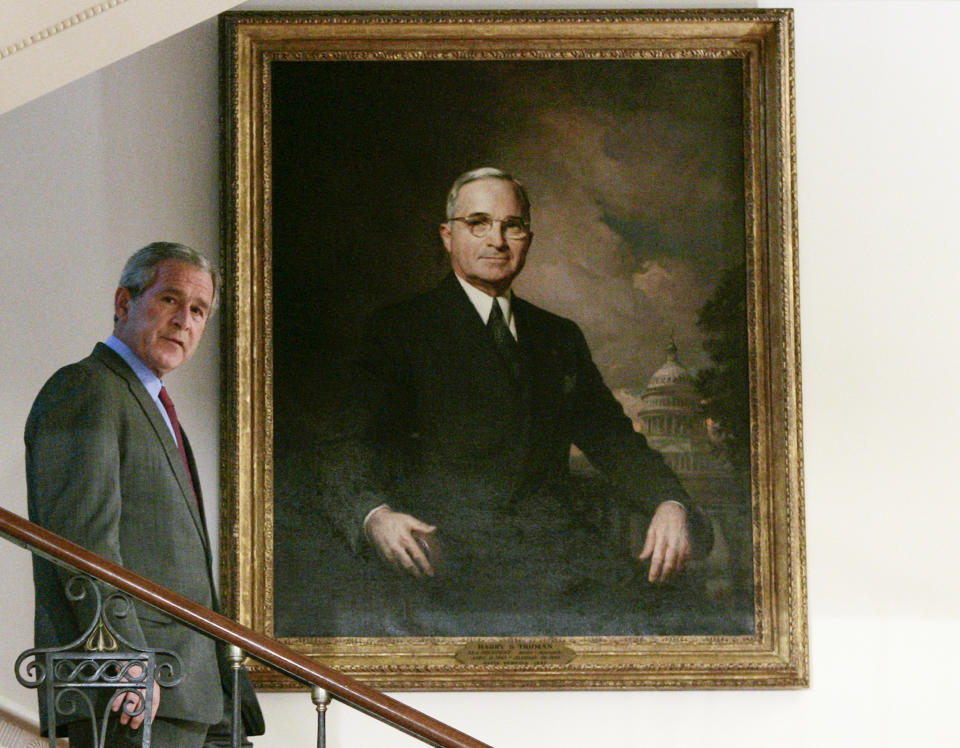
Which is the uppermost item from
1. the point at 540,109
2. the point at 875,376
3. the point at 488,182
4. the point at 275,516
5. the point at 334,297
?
the point at 540,109

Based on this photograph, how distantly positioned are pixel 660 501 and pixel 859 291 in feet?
4.21

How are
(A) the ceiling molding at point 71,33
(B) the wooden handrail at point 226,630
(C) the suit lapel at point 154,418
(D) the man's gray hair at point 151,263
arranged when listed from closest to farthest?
(A) the ceiling molding at point 71,33 < (B) the wooden handrail at point 226,630 < (C) the suit lapel at point 154,418 < (D) the man's gray hair at point 151,263

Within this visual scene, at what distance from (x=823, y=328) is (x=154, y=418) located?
2.89 m

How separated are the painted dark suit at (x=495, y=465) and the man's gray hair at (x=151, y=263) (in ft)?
2.59

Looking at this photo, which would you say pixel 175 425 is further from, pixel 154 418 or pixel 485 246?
pixel 485 246

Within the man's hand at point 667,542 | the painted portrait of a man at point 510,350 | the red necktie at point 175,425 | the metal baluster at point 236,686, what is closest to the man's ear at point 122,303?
the red necktie at point 175,425

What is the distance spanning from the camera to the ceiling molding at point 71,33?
3080 millimetres

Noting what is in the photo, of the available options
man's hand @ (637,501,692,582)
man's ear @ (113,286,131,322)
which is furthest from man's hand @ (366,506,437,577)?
man's ear @ (113,286,131,322)

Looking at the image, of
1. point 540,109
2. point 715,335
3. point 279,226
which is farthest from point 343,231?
point 715,335

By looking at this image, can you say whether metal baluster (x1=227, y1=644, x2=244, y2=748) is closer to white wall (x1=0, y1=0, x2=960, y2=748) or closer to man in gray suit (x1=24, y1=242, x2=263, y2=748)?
man in gray suit (x1=24, y1=242, x2=263, y2=748)

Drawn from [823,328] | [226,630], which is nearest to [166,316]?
[226,630]

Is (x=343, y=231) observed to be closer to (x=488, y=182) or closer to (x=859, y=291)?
(x=488, y=182)

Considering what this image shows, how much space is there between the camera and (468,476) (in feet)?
17.0

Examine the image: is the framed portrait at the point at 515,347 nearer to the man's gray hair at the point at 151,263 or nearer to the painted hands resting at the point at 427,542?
the painted hands resting at the point at 427,542
